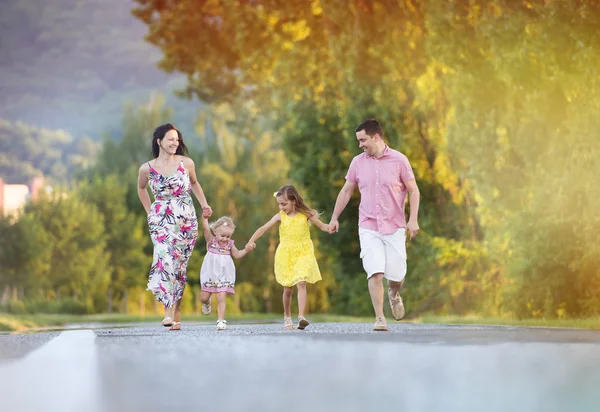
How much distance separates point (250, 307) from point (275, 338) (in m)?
37.2

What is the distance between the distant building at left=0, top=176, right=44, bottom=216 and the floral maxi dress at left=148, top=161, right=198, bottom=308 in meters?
27.5

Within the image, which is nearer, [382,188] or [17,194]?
[382,188]

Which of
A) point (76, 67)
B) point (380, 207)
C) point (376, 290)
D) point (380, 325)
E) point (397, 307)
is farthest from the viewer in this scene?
point (76, 67)

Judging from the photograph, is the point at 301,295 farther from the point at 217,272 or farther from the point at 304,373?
the point at 304,373

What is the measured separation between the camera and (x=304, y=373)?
26.5ft

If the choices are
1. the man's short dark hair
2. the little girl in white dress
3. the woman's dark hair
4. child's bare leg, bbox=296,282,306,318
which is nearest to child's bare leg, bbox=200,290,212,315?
the little girl in white dress

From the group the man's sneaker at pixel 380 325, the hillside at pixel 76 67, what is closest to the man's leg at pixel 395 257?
the man's sneaker at pixel 380 325

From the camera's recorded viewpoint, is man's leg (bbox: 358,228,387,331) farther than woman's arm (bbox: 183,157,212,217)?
No

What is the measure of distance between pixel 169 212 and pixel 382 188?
2298 mm

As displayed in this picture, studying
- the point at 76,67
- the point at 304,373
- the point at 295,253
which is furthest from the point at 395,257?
the point at 76,67

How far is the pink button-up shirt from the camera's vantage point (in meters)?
12.8

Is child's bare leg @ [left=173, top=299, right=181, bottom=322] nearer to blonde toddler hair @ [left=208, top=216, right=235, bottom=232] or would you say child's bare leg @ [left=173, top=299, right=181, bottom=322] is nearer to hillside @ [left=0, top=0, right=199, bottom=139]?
blonde toddler hair @ [left=208, top=216, right=235, bottom=232]

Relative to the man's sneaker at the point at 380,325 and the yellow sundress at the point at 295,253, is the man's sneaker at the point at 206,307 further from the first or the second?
the man's sneaker at the point at 380,325

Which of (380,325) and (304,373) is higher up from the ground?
(380,325)
